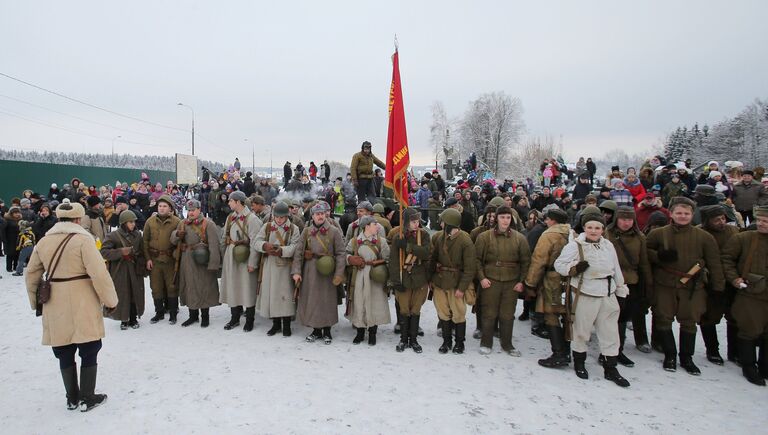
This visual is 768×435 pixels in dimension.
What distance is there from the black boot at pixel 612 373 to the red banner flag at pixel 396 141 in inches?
130

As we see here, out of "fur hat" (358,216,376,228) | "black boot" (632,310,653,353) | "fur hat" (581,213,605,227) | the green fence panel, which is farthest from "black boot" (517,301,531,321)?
the green fence panel

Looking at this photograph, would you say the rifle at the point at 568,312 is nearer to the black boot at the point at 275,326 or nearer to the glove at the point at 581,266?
the glove at the point at 581,266

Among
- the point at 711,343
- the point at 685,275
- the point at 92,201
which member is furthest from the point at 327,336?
the point at 92,201

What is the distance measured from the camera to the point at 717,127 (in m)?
55.3

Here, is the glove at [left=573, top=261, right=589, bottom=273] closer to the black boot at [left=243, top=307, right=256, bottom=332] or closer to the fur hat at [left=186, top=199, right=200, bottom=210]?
the black boot at [left=243, top=307, right=256, bottom=332]

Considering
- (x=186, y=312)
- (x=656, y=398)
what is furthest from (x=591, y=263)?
(x=186, y=312)

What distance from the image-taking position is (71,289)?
404 centimetres

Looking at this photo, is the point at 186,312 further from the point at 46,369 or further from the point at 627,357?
the point at 627,357

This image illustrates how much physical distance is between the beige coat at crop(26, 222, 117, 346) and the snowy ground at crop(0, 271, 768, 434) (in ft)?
2.84

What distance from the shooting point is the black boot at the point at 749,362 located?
4.89 metres

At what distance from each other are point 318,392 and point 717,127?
69.5 m

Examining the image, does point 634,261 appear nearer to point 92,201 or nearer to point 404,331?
point 404,331

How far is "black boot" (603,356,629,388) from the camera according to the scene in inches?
191

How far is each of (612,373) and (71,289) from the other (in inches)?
236
